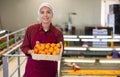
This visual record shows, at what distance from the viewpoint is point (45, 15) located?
8.70 feet

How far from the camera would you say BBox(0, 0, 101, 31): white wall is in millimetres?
11797

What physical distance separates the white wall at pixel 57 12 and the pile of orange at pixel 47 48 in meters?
9.21

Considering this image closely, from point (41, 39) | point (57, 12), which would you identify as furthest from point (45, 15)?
point (57, 12)

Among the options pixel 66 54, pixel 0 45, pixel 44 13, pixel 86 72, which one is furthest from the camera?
pixel 0 45

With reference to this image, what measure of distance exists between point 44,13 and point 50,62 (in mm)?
503

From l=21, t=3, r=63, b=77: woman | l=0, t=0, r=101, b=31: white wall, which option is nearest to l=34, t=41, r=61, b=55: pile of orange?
l=21, t=3, r=63, b=77: woman

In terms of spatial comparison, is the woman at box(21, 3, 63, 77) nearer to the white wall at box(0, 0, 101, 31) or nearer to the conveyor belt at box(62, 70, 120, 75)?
the conveyor belt at box(62, 70, 120, 75)

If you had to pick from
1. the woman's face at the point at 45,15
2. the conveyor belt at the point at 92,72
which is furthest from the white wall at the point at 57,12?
the woman's face at the point at 45,15

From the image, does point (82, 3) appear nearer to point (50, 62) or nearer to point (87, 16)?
point (87, 16)

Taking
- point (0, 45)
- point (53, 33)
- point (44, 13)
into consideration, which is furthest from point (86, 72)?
point (0, 45)

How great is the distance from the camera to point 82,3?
11781 millimetres

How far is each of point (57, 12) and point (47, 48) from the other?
9341 mm

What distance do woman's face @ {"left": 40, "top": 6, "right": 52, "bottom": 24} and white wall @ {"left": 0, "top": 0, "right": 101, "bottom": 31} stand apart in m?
9.13

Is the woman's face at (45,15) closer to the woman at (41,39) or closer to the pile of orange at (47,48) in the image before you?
the woman at (41,39)
